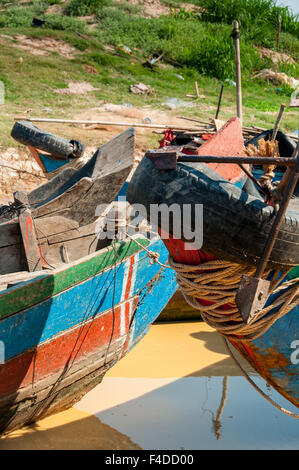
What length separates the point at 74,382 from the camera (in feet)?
14.0

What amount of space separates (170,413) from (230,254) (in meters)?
2.46

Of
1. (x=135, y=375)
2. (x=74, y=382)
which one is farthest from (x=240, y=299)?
(x=135, y=375)

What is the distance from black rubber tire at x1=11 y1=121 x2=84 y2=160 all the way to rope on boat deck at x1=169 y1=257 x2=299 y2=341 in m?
2.97

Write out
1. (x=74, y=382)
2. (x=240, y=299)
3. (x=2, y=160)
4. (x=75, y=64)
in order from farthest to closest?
(x=75, y=64), (x=2, y=160), (x=74, y=382), (x=240, y=299)

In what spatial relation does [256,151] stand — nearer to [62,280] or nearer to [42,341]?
[62,280]

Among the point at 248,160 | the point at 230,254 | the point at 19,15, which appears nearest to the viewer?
the point at 248,160

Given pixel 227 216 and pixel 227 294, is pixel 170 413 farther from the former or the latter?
pixel 227 216

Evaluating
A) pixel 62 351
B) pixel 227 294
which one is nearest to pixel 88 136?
pixel 62 351

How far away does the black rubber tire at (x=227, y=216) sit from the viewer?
2428 mm

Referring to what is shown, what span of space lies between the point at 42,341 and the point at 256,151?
205 centimetres

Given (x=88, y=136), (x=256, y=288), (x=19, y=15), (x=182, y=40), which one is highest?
(x=19, y=15)

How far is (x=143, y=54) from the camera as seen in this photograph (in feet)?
52.9

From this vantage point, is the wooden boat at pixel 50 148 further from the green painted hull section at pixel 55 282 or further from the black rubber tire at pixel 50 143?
the green painted hull section at pixel 55 282

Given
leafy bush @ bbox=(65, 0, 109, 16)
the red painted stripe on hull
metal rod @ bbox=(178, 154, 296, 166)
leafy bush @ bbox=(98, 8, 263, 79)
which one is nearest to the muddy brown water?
the red painted stripe on hull
